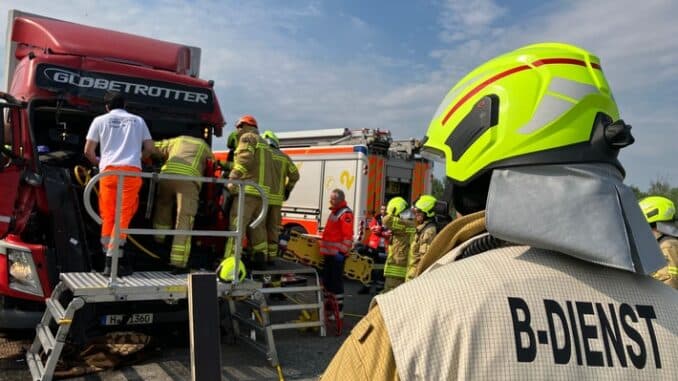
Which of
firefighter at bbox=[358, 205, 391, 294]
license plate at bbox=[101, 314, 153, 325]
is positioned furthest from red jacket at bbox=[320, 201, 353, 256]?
firefighter at bbox=[358, 205, 391, 294]

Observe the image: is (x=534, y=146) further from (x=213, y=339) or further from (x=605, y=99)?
(x=213, y=339)

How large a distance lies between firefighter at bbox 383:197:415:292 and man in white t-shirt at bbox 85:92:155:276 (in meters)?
3.66

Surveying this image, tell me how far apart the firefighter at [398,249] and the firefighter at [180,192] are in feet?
9.71

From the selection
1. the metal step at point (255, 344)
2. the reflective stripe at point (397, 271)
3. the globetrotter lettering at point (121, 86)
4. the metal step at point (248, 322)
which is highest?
the globetrotter lettering at point (121, 86)

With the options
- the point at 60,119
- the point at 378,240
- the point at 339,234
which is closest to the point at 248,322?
the point at 339,234

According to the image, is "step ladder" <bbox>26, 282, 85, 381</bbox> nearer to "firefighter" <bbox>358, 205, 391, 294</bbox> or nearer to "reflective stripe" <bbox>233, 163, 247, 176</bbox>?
"reflective stripe" <bbox>233, 163, 247, 176</bbox>

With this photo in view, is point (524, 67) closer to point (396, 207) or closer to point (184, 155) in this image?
point (184, 155)

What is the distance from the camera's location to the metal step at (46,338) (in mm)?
4074

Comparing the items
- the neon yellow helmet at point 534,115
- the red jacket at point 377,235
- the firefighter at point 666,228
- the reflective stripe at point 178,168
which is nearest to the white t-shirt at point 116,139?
the reflective stripe at point 178,168

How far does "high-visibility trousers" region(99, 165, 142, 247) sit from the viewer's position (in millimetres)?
4555

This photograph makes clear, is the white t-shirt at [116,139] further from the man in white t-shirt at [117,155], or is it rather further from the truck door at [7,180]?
the truck door at [7,180]

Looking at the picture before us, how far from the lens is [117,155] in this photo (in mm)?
4805

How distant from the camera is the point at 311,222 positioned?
13.4 meters

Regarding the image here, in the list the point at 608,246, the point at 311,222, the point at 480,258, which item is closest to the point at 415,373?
the point at 480,258
